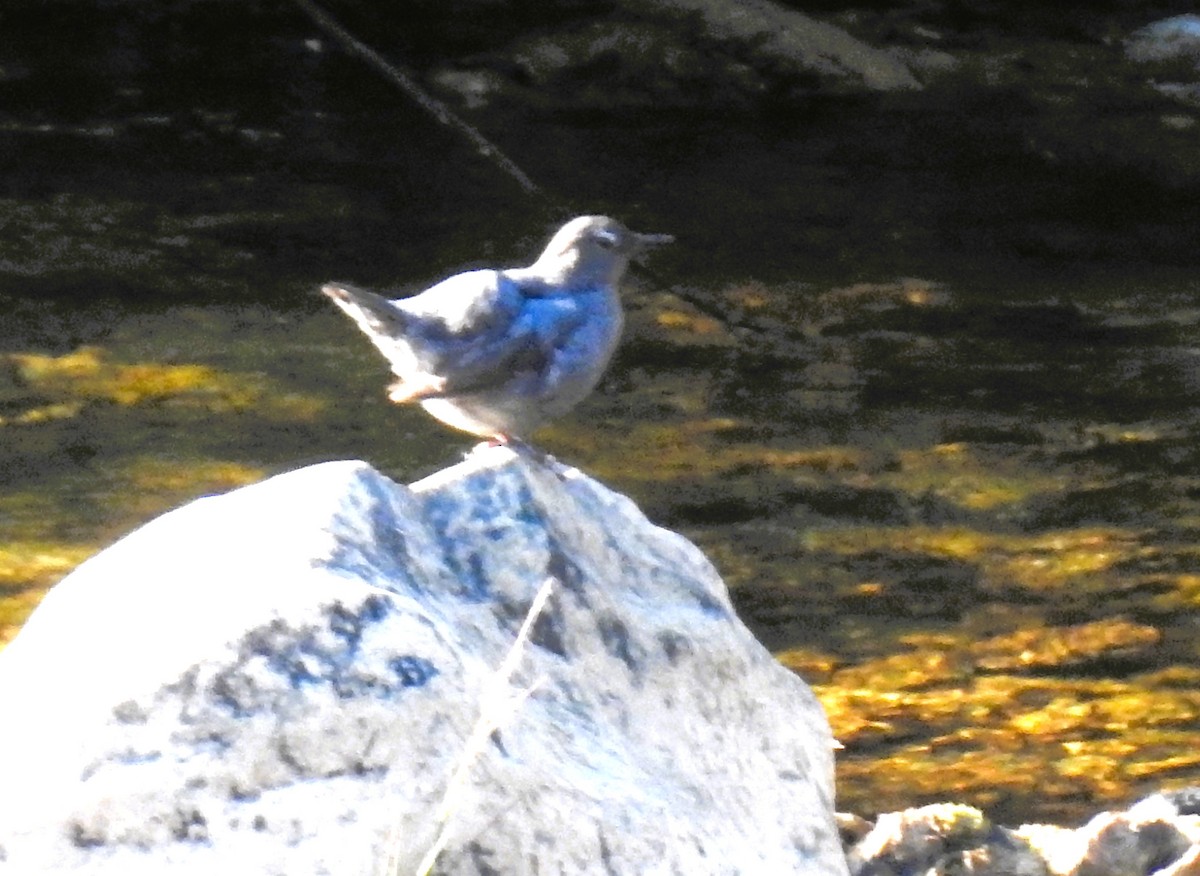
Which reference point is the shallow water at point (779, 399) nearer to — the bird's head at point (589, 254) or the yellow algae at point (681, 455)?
the yellow algae at point (681, 455)

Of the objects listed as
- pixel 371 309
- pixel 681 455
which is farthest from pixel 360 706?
pixel 681 455

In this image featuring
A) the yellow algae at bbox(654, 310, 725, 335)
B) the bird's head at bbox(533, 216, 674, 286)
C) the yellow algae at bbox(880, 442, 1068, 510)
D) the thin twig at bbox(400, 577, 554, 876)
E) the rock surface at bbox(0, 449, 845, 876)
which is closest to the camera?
the thin twig at bbox(400, 577, 554, 876)

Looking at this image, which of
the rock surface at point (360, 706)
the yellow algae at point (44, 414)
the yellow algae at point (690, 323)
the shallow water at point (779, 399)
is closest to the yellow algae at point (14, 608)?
the shallow water at point (779, 399)

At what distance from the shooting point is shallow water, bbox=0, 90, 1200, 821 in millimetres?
6781

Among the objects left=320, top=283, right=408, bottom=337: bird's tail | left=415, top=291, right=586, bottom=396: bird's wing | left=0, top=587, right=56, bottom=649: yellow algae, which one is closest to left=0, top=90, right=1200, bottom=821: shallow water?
left=0, top=587, right=56, bottom=649: yellow algae

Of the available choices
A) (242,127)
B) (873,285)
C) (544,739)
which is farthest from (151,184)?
(544,739)

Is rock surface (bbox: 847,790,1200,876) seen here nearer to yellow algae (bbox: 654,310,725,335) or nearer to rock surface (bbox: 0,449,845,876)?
rock surface (bbox: 0,449,845,876)

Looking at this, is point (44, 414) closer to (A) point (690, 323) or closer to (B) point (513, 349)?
(A) point (690, 323)

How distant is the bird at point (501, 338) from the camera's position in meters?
3.91

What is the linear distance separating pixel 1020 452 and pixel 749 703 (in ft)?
13.7

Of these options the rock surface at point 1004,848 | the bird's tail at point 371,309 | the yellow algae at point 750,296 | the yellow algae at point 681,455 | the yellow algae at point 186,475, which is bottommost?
the yellow algae at point 186,475

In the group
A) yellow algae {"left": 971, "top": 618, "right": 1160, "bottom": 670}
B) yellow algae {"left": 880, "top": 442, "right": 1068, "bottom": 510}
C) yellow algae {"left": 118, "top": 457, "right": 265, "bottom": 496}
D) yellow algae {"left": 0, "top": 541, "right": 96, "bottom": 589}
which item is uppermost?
yellow algae {"left": 880, "top": 442, "right": 1068, "bottom": 510}

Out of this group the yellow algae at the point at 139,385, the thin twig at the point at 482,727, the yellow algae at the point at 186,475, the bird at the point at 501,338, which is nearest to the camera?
the thin twig at the point at 482,727

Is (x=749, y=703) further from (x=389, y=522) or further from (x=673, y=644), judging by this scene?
(x=389, y=522)
